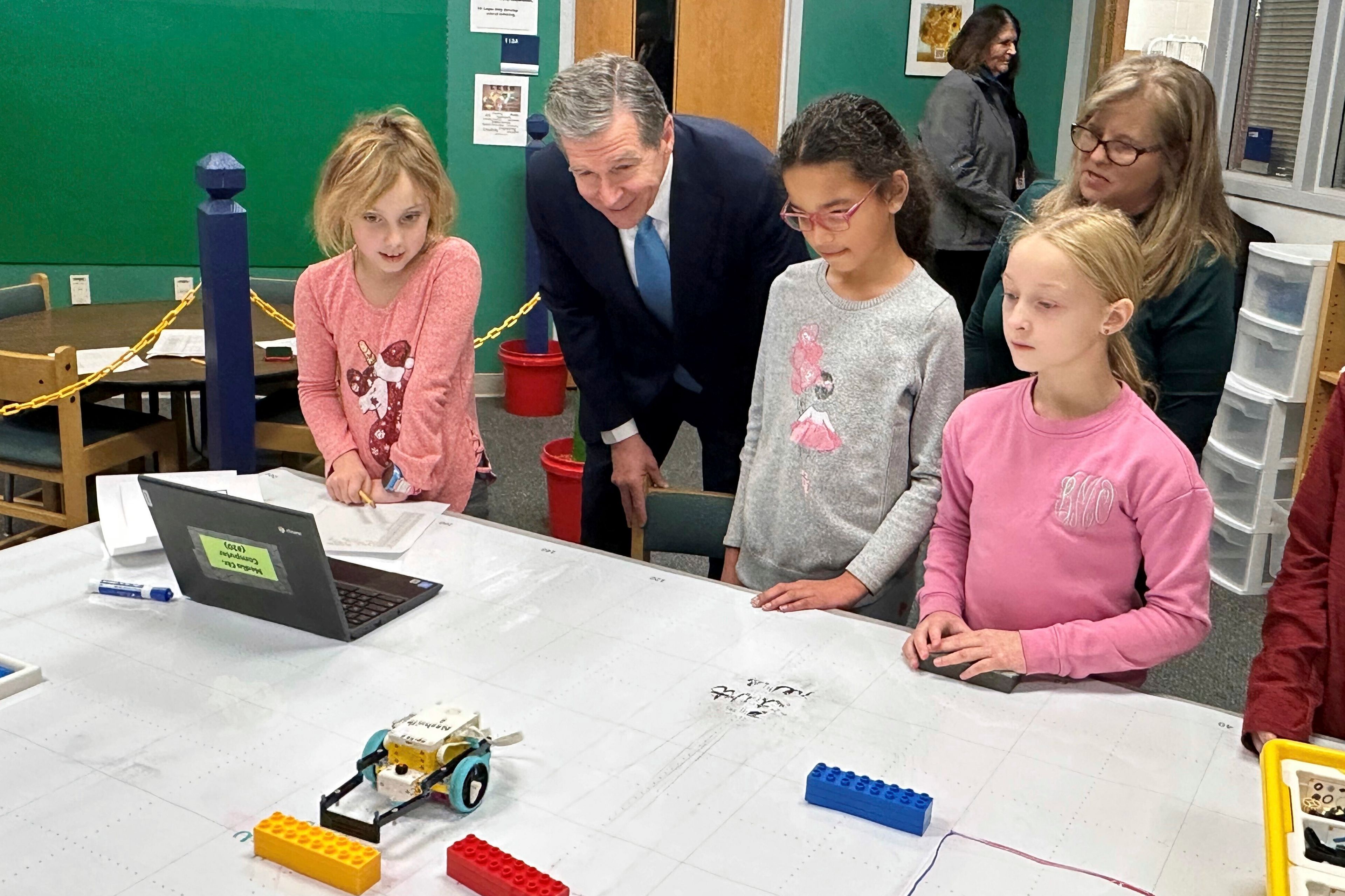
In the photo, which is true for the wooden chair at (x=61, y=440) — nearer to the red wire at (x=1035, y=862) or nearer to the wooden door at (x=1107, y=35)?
the red wire at (x=1035, y=862)

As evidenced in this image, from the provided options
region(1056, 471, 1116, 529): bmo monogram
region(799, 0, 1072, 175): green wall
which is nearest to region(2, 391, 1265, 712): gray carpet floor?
region(1056, 471, 1116, 529): bmo monogram

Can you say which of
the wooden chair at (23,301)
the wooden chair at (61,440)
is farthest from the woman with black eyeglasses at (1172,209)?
the wooden chair at (23,301)

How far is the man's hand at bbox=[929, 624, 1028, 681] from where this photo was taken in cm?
151

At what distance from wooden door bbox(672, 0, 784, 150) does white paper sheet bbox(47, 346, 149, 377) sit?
109 inches

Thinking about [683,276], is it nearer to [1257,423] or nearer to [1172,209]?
[1172,209]

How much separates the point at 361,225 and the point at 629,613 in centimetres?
86

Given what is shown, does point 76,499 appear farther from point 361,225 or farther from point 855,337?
point 855,337

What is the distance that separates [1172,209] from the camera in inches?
73.3

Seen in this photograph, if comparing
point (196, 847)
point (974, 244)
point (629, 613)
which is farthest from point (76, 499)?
point (974, 244)

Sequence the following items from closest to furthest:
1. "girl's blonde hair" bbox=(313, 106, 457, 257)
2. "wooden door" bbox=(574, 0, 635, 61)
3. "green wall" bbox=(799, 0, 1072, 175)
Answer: "girl's blonde hair" bbox=(313, 106, 457, 257) → "wooden door" bbox=(574, 0, 635, 61) → "green wall" bbox=(799, 0, 1072, 175)

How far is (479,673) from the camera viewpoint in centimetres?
153

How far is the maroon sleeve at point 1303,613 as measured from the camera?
1365mm

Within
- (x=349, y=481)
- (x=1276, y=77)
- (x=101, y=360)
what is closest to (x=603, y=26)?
(x=1276, y=77)

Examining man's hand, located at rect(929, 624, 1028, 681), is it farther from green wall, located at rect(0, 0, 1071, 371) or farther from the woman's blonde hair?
green wall, located at rect(0, 0, 1071, 371)
